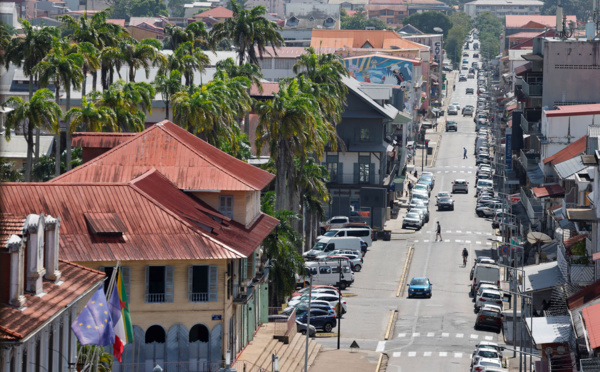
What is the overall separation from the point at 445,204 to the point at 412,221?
48.5ft

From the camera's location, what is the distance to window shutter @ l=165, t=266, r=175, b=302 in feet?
189

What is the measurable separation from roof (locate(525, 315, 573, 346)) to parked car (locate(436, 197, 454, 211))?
77.2m

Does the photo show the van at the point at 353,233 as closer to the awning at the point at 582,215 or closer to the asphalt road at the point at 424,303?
the asphalt road at the point at 424,303

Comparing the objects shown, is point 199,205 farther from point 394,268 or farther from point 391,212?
point 391,212

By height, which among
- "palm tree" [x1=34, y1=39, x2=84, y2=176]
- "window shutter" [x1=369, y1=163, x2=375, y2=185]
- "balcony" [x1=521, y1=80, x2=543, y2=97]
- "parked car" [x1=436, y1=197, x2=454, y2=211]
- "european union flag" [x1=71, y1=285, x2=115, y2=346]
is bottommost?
"parked car" [x1=436, y1=197, x2=454, y2=211]

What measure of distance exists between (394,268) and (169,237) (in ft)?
167

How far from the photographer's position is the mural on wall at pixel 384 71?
183 meters

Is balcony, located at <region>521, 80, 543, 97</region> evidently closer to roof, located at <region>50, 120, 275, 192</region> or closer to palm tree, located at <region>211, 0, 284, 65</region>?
palm tree, located at <region>211, 0, 284, 65</region>

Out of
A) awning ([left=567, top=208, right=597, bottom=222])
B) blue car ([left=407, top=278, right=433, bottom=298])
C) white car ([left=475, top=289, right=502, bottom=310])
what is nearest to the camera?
awning ([left=567, top=208, right=597, bottom=222])

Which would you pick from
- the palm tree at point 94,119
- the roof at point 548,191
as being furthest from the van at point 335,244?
the palm tree at point 94,119

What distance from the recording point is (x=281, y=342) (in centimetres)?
7006

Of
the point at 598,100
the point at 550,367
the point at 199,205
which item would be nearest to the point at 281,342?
the point at 199,205

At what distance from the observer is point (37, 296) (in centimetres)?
3422

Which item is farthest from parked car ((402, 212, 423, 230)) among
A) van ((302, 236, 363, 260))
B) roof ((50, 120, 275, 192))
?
roof ((50, 120, 275, 192))
